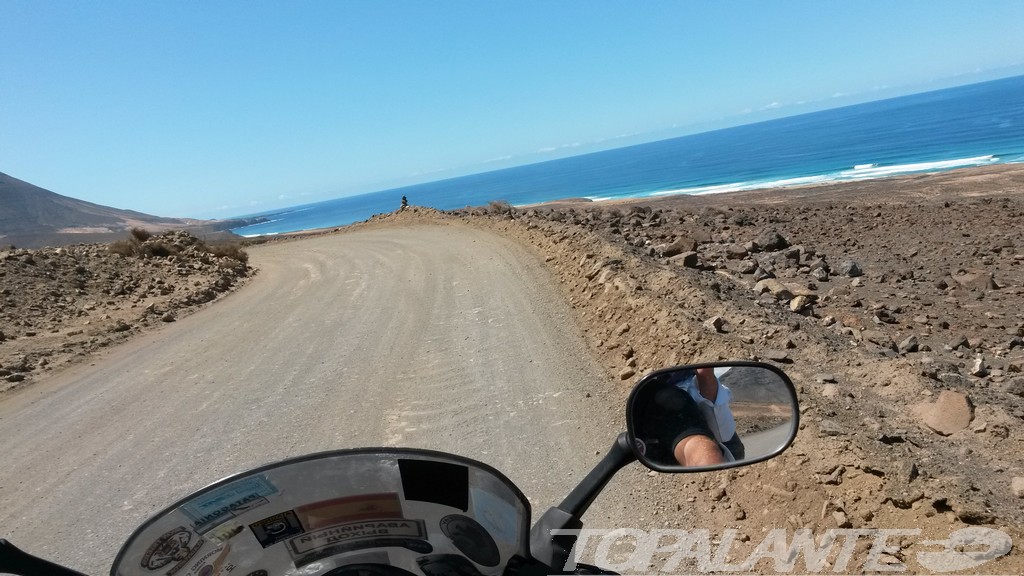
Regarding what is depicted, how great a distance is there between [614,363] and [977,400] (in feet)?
10.4

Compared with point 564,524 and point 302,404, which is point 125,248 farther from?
point 564,524

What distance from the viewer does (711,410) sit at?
7.70ft

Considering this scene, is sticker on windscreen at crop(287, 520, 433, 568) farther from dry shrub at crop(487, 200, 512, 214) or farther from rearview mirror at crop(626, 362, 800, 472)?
dry shrub at crop(487, 200, 512, 214)

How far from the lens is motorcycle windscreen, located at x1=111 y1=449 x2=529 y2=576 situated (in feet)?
5.58

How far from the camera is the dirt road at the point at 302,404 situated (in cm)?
498

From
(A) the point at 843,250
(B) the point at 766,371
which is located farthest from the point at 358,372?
(A) the point at 843,250

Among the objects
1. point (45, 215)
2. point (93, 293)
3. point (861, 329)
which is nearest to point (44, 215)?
point (45, 215)

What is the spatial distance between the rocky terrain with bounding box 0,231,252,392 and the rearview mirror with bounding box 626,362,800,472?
948 centimetres

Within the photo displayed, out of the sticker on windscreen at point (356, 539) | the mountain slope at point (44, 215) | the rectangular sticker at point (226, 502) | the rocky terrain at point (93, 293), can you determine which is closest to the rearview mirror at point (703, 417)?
the sticker on windscreen at point (356, 539)

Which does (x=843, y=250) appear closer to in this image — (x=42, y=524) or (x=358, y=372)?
(x=358, y=372)

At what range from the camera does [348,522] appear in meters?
1.85

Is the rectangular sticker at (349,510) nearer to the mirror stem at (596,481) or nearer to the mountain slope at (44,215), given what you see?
the mirror stem at (596,481)

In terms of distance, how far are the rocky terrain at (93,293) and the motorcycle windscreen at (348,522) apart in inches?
351

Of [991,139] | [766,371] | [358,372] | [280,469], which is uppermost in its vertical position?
[280,469]
